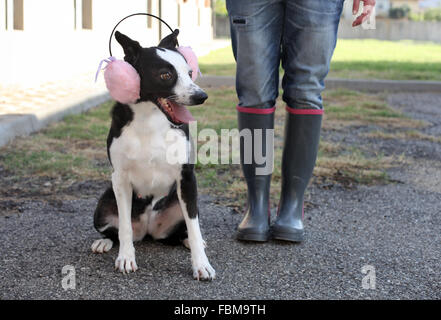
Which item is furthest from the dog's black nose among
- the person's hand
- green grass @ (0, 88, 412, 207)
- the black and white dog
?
green grass @ (0, 88, 412, 207)

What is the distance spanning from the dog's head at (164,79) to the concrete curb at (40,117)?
2959 mm

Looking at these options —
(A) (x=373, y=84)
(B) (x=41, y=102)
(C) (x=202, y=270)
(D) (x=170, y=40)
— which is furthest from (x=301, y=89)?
(A) (x=373, y=84)

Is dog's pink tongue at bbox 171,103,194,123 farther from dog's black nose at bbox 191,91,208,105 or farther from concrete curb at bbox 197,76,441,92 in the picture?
concrete curb at bbox 197,76,441,92

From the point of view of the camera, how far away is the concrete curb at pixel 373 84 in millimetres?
9914

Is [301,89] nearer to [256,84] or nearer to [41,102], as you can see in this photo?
[256,84]

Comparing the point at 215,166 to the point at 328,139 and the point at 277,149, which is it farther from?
the point at 328,139

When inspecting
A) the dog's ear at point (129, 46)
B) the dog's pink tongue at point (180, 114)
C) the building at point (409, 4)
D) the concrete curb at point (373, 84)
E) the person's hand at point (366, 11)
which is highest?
the building at point (409, 4)

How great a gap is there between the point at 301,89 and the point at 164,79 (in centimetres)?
82

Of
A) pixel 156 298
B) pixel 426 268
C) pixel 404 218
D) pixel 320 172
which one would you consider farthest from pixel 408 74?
pixel 156 298

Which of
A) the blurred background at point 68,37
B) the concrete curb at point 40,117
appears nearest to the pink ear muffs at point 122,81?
the blurred background at point 68,37

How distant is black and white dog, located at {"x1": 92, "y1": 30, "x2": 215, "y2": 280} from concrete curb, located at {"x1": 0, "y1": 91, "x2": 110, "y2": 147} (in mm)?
2761

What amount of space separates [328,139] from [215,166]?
65.2 inches

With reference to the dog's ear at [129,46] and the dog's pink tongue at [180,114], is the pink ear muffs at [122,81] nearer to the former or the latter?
the dog's ear at [129,46]

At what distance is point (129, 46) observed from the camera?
2.46 metres
